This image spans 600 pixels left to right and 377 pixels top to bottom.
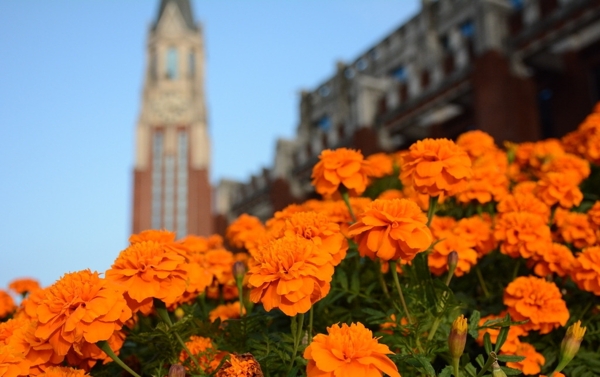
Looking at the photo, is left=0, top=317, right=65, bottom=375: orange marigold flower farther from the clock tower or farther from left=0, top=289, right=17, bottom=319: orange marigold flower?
the clock tower

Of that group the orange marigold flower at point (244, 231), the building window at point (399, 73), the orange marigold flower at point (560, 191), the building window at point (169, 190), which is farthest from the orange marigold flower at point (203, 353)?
the building window at point (169, 190)

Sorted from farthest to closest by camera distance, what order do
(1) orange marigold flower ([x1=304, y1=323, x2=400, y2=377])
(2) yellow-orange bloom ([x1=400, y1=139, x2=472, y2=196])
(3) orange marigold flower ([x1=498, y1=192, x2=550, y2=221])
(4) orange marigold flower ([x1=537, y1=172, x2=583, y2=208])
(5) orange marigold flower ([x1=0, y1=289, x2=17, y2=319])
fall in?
1. (5) orange marigold flower ([x1=0, y1=289, x2=17, y2=319])
2. (4) orange marigold flower ([x1=537, y1=172, x2=583, y2=208])
3. (3) orange marigold flower ([x1=498, y1=192, x2=550, y2=221])
4. (2) yellow-orange bloom ([x1=400, y1=139, x2=472, y2=196])
5. (1) orange marigold flower ([x1=304, y1=323, x2=400, y2=377])

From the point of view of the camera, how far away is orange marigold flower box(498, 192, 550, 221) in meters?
2.63

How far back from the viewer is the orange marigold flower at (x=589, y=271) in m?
2.20

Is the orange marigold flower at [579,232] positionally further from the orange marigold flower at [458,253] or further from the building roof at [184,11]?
the building roof at [184,11]

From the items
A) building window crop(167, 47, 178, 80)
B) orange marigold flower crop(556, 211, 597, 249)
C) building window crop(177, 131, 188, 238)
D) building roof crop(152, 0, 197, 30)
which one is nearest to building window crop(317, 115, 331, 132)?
orange marigold flower crop(556, 211, 597, 249)

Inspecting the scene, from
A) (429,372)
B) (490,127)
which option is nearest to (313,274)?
(429,372)

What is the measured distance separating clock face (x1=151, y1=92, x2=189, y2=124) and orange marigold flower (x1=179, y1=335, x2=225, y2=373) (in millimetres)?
51758

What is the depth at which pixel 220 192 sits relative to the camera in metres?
27.3

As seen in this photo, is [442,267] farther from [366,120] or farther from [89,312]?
[366,120]

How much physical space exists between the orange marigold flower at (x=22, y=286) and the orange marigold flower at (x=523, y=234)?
2.42 meters

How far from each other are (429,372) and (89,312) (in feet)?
2.96

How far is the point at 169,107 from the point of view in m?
52.7

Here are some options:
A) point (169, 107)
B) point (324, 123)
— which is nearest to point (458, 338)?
point (324, 123)
